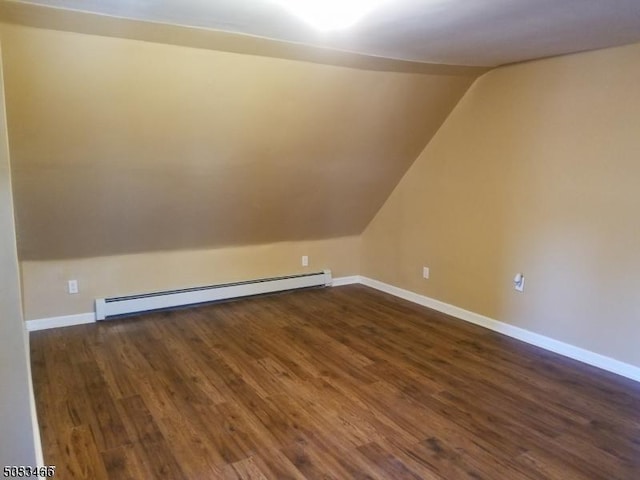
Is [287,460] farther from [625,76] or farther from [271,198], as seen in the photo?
[625,76]

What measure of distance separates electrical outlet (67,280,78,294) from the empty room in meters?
0.07

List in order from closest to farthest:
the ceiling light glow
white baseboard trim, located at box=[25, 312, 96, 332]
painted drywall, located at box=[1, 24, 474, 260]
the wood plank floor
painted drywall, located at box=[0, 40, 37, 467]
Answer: painted drywall, located at box=[0, 40, 37, 467]
the ceiling light glow
the wood plank floor
painted drywall, located at box=[1, 24, 474, 260]
white baseboard trim, located at box=[25, 312, 96, 332]

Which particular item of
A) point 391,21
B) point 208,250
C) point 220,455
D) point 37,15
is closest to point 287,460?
point 220,455

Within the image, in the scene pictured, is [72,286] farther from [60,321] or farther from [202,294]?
[202,294]

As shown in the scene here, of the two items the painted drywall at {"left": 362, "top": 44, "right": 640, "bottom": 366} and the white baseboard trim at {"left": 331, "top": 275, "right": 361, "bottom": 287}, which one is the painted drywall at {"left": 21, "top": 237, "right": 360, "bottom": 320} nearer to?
the white baseboard trim at {"left": 331, "top": 275, "right": 361, "bottom": 287}

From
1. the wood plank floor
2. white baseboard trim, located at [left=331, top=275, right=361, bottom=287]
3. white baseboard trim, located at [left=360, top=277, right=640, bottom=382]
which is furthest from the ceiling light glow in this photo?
white baseboard trim, located at [left=331, top=275, right=361, bottom=287]

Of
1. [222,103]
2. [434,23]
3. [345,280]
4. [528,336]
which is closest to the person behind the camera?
[434,23]

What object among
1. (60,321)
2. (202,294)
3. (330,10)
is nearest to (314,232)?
(202,294)

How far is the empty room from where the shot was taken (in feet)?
7.25

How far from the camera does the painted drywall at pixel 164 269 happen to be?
3.77 meters

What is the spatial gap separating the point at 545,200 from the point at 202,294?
9.72 feet

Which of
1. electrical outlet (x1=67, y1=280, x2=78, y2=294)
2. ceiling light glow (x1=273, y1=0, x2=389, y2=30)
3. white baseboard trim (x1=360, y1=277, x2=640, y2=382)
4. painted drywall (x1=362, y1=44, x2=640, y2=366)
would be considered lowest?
white baseboard trim (x1=360, y1=277, x2=640, y2=382)

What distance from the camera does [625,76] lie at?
293 centimetres

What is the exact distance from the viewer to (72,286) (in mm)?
3869
